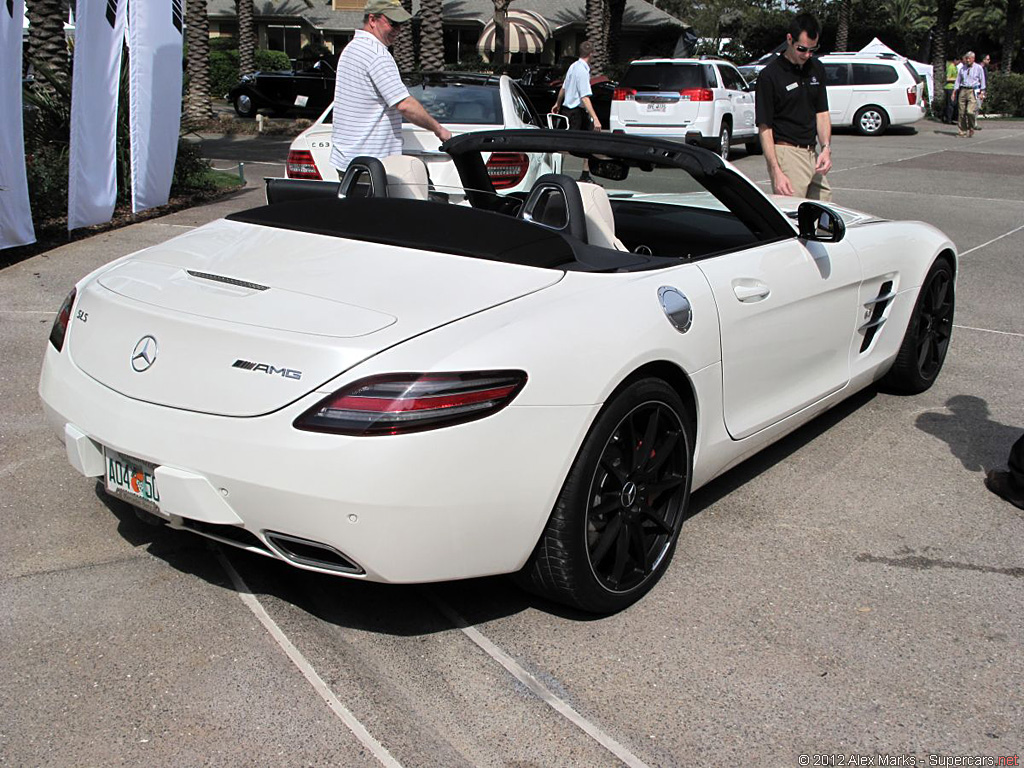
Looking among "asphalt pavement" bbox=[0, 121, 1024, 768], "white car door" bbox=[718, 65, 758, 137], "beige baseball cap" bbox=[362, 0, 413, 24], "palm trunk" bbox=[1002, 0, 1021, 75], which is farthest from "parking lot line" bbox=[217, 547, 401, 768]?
"palm trunk" bbox=[1002, 0, 1021, 75]

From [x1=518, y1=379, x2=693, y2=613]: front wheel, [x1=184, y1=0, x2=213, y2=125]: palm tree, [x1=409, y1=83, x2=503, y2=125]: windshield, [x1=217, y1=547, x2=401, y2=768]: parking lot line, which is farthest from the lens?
[x1=184, y1=0, x2=213, y2=125]: palm tree

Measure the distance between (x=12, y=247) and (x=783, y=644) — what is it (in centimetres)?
756

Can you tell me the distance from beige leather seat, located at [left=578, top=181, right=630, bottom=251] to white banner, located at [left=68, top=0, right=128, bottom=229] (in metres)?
6.73

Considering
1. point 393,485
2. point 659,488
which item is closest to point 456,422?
point 393,485

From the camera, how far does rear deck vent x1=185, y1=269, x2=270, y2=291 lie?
3.28m

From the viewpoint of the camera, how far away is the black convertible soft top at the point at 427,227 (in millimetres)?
3541

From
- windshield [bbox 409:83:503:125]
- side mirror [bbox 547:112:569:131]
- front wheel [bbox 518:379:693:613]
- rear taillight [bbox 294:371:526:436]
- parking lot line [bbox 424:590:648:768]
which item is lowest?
parking lot line [bbox 424:590:648:768]

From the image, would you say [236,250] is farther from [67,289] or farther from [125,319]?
[67,289]

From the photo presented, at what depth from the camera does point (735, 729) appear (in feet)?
9.36

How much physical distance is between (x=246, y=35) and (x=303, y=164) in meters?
29.4

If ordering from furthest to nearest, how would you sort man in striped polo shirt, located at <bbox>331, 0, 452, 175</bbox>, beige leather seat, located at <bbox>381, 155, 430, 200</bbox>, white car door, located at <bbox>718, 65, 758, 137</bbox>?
white car door, located at <bbox>718, 65, 758, 137</bbox>, man in striped polo shirt, located at <bbox>331, 0, 452, 175</bbox>, beige leather seat, located at <bbox>381, 155, 430, 200</bbox>

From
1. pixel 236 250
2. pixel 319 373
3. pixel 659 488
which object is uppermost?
pixel 236 250

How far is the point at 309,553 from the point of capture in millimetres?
2980

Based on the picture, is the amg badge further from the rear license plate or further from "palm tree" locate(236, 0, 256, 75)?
"palm tree" locate(236, 0, 256, 75)
